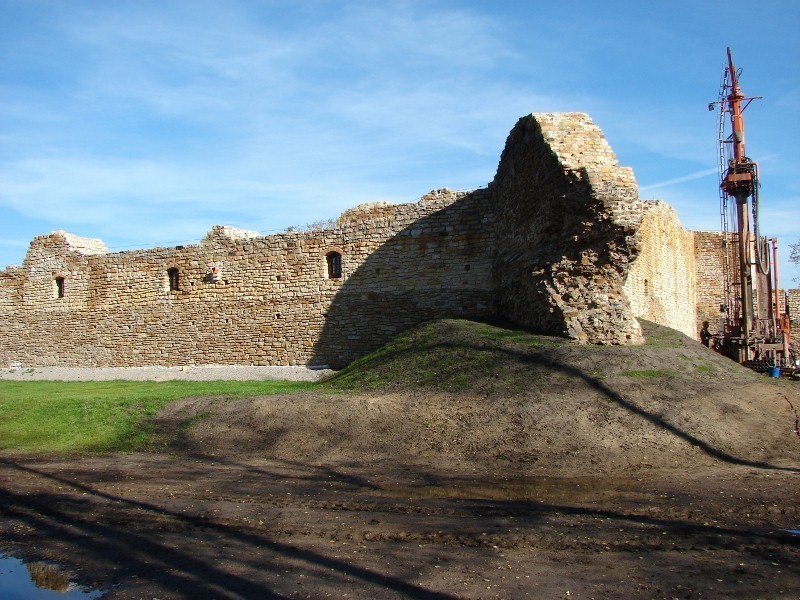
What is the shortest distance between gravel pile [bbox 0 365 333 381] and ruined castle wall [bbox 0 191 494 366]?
0.40 metres

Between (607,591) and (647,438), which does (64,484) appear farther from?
(647,438)

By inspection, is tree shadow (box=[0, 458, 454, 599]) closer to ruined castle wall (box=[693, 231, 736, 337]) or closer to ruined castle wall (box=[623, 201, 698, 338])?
ruined castle wall (box=[623, 201, 698, 338])

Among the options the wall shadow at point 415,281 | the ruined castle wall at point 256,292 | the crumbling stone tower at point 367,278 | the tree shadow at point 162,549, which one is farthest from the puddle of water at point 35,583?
the ruined castle wall at point 256,292

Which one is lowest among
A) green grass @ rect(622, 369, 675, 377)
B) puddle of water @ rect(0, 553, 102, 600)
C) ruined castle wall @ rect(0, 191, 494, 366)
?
puddle of water @ rect(0, 553, 102, 600)

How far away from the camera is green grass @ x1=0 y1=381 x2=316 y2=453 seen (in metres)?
11.9

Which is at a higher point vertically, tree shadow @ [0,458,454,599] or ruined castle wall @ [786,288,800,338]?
ruined castle wall @ [786,288,800,338]

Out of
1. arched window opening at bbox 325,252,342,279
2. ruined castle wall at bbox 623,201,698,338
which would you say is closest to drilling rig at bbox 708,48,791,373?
ruined castle wall at bbox 623,201,698,338

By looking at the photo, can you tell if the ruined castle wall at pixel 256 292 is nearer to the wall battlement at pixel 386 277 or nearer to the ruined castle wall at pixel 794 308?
the wall battlement at pixel 386 277

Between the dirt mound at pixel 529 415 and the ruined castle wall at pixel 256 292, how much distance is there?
16.0 ft

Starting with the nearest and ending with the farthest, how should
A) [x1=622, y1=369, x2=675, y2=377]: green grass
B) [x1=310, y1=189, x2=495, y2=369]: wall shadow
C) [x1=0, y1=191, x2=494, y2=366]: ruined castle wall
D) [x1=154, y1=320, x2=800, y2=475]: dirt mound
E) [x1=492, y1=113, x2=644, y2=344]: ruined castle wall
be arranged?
→ [x1=154, y1=320, x2=800, y2=475]: dirt mound, [x1=622, y1=369, x2=675, y2=377]: green grass, [x1=492, y1=113, x2=644, y2=344]: ruined castle wall, [x1=310, y1=189, x2=495, y2=369]: wall shadow, [x1=0, y1=191, x2=494, y2=366]: ruined castle wall

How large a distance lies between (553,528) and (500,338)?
733 cm

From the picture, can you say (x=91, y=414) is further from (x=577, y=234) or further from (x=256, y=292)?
(x=577, y=234)

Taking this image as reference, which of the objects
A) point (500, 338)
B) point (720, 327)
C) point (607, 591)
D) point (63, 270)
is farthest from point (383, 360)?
point (720, 327)

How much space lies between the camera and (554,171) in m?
13.8
